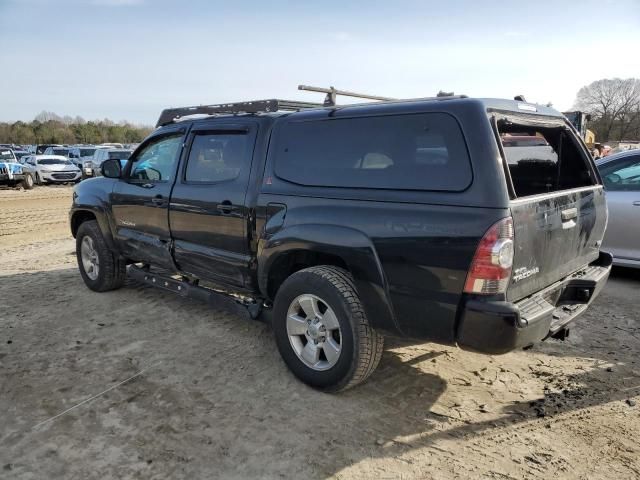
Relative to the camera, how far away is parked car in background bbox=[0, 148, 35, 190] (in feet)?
67.4

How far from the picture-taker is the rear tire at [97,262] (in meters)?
5.53

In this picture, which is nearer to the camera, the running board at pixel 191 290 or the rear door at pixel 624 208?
the running board at pixel 191 290

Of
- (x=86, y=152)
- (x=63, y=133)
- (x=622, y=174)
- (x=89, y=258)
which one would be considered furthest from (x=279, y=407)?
(x=63, y=133)

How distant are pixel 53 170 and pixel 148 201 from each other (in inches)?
838

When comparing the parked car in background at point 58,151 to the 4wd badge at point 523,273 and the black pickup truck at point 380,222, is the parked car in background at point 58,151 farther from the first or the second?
the 4wd badge at point 523,273

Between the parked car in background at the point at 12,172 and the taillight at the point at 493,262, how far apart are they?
22.7 m

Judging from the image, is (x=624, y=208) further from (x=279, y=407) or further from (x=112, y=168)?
(x=112, y=168)

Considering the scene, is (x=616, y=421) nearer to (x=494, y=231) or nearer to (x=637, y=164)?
(x=494, y=231)

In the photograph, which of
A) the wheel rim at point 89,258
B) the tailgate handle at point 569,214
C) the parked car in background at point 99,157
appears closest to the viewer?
the tailgate handle at point 569,214

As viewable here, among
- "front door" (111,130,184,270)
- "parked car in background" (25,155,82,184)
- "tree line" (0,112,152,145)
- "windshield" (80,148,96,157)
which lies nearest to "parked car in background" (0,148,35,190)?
"parked car in background" (25,155,82,184)

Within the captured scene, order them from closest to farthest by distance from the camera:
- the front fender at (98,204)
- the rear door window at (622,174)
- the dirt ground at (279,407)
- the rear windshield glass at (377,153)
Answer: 1. the dirt ground at (279,407)
2. the rear windshield glass at (377,153)
3. the front fender at (98,204)
4. the rear door window at (622,174)

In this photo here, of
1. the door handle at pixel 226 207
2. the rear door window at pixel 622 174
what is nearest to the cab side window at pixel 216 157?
the door handle at pixel 226 207

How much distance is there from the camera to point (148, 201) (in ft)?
15.7

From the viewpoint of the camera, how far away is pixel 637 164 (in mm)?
5938
